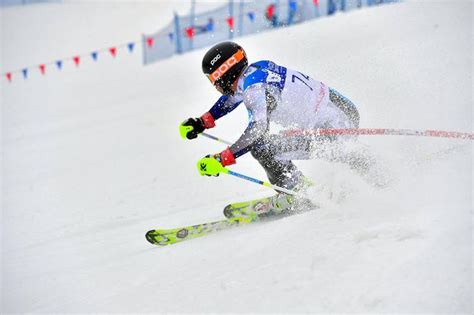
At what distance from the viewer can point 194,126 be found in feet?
19.1

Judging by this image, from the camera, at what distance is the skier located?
473 centimetres

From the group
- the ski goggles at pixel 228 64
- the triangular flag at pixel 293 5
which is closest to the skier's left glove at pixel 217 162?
the ski goggles at pixel 228 64

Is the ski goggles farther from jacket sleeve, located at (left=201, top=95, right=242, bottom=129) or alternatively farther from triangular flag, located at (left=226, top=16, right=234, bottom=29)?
triangular flag, located at (left=226, top=16, right=234, bottom=29)

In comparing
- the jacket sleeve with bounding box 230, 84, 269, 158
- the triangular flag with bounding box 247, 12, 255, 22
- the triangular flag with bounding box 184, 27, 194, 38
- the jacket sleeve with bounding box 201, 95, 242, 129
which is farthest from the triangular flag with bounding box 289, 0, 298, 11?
the jacket sleeve with bounding box 230, 84, 269, 158

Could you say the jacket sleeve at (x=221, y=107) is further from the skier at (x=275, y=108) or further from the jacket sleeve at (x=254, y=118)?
the jacket sleeve at (x=254, y=118)

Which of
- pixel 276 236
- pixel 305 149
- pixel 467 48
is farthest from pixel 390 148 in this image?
pixel 467 48

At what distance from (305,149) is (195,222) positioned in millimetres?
1491

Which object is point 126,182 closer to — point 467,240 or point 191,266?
point 191,266

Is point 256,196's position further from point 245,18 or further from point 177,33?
point 177,33

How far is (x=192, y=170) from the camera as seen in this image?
322 inches

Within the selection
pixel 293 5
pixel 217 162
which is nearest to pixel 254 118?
pixel 217 162

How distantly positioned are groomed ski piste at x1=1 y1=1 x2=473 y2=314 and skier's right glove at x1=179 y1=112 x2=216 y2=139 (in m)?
0.94

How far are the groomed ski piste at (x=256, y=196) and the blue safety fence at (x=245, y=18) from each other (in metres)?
1.72

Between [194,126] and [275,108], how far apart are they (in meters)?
1.21
